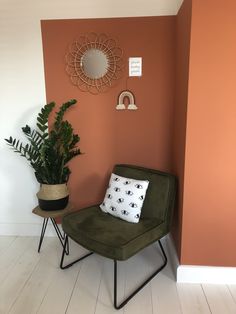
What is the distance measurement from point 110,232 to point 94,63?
4.69 feet

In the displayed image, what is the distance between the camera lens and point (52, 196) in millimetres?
2145

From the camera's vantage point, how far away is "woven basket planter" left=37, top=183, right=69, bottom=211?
2146mm

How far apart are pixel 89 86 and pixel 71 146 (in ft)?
1.89

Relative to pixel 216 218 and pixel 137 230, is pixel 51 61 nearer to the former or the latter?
pixel 137 230

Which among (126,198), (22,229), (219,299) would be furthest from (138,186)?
(22,229)

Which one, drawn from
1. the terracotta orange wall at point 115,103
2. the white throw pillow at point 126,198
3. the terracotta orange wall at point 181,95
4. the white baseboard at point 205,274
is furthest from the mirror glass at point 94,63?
the white baseboard at point 205,274

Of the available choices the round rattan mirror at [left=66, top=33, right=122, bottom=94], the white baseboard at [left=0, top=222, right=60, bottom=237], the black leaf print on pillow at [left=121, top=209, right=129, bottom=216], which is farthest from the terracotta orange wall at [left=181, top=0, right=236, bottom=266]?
the white baseboard at [left=0, top=222, right=60, bottom=237]

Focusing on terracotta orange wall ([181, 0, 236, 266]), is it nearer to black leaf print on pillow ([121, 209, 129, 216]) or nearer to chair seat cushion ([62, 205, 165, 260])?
chair seat cushion ([62, 205, 165, 260])

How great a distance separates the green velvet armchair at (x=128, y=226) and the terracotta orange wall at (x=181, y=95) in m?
0.11

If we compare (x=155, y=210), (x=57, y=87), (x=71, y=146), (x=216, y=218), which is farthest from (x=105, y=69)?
(x=216, y=218)

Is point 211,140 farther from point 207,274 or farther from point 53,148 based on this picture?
point 53,148

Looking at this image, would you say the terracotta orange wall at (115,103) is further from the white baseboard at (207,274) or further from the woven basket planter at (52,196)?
the white baseboard at (207,274)

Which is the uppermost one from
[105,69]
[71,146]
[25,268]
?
[105,69]

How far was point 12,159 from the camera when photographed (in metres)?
2.50
